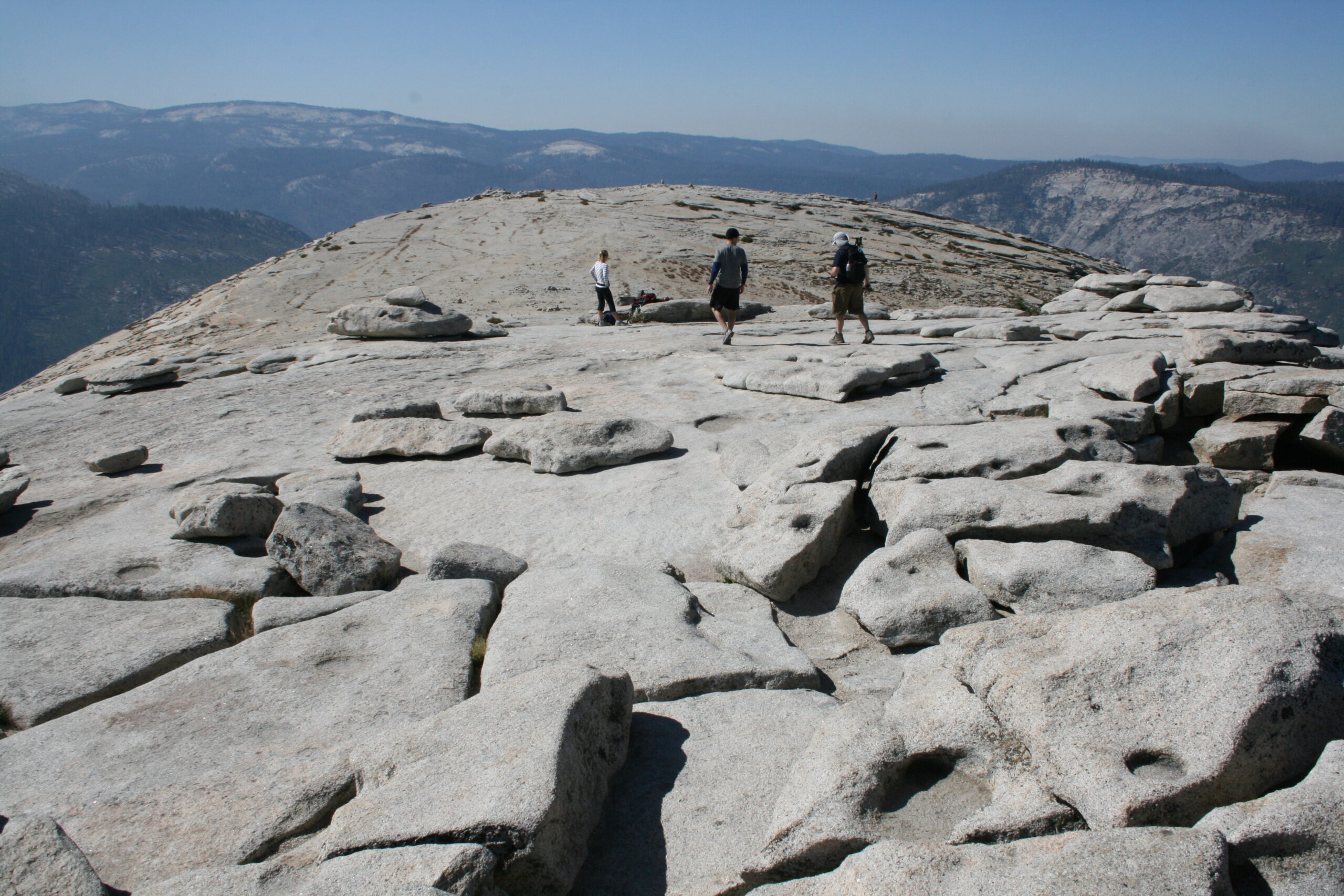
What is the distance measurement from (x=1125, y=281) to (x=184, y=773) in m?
22.6

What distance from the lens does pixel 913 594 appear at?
5246 mm

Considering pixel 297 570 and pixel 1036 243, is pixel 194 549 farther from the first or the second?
pixel 1036 243

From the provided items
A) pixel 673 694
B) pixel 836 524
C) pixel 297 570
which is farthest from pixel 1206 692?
pixel 297 570

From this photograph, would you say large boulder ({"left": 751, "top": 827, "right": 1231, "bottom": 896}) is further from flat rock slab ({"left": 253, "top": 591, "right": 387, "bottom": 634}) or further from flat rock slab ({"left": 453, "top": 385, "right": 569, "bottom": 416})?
flat rock slab ({"left": 453, "top": 385, "right": 569, "bottom": 416})

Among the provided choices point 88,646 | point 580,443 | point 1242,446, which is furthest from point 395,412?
point 1242,446

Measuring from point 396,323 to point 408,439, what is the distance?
9.25 meters

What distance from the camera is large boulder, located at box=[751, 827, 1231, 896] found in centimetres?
235

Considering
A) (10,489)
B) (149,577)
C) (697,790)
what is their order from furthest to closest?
(10,489) → (149,577) → (697,790)

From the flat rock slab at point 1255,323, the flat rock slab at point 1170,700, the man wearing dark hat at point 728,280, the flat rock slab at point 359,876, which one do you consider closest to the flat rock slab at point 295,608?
the flat rock slab at point 359,876

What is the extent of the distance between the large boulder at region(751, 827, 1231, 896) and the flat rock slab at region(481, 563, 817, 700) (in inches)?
72.0

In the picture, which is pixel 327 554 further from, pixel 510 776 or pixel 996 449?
pixel 996 449

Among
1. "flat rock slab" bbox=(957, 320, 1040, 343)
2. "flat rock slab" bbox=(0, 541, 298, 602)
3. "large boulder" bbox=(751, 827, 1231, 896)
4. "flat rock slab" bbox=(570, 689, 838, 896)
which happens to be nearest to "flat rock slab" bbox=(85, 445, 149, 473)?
"flat rock slab" bbox=(0, 541, 298, 602)

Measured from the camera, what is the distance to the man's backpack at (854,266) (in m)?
13.3

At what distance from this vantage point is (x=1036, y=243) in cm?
3862
